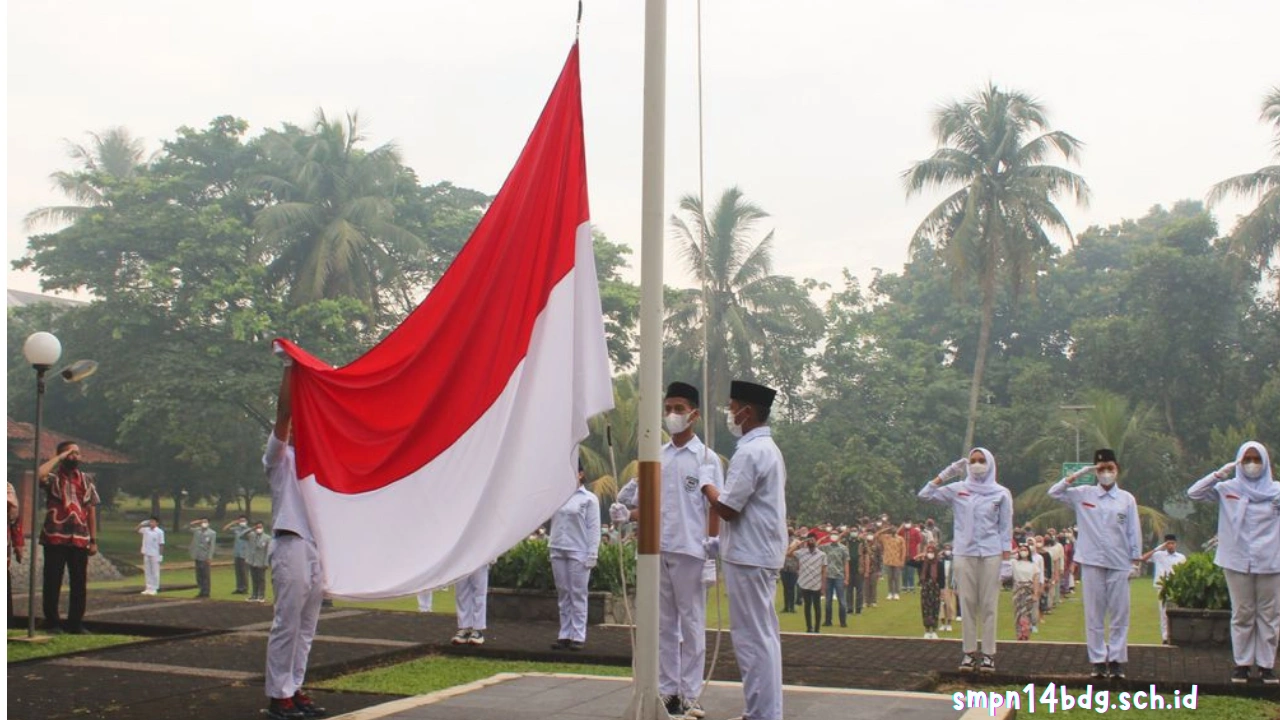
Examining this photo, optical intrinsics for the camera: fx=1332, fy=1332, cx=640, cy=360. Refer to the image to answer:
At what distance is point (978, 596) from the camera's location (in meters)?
11.6

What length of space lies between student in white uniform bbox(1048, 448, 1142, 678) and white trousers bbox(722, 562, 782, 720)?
191 inches

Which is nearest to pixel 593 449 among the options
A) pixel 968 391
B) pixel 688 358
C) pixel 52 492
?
pixel 688 358

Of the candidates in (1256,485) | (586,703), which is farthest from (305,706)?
(1256,485)

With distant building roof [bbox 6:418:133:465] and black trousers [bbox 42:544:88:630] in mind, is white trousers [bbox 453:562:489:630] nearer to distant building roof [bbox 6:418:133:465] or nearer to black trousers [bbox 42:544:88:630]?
black trousers [bbox 42:544:88:630]

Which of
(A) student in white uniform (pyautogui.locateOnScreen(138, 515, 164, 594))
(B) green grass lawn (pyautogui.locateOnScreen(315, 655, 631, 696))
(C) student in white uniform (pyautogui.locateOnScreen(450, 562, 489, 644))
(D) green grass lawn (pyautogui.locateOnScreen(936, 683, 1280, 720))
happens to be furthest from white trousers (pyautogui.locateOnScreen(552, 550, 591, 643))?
(A) student in white uniform (pyautogui.locateOnScreen(138, 515, 164, 594))

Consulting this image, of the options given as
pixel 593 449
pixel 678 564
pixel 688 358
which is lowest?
pixel 678 564

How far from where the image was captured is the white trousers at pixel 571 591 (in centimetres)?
1295

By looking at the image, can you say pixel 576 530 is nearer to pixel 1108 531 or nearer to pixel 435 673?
pixel 435 673

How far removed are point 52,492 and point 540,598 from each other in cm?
568

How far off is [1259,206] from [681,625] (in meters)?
38.9

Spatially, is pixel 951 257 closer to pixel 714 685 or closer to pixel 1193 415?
pixel 1193 415

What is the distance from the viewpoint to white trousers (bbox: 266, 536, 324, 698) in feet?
26.7

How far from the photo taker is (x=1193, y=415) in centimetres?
4822

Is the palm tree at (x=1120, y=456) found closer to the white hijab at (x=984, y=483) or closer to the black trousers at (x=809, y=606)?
the black trousers at (x=809, y=606)
